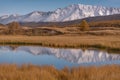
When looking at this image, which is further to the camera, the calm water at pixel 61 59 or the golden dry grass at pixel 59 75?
the calm water at pixel 61 59

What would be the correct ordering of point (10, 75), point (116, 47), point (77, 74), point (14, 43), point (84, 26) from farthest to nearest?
point (84, 26) < point (14, 43) < point (116, 47) < point (77, 74) < point (10, 75)

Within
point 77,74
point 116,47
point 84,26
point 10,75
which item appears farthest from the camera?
point 84,26

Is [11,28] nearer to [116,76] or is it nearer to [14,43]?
[14,43]

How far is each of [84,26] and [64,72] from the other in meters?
81.8

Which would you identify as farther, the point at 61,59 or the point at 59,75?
the point at 61,59

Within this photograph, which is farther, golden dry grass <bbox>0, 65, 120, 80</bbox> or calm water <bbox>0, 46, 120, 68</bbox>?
calm water <bbox>0, 46, 120, 68</bbox>

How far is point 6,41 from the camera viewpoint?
156 feet

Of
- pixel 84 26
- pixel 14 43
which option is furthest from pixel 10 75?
pixel 84 26

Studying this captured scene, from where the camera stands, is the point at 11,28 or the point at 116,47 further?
the point at 11,28

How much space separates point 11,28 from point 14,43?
53723mm

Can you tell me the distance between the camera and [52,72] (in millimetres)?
14008

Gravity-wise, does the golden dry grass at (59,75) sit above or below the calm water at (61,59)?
above

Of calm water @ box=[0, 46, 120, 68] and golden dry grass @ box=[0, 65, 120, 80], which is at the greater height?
golden dry grass @ box=[0, 65, 120, 80]

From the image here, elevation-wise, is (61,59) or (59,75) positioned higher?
(59,75)
